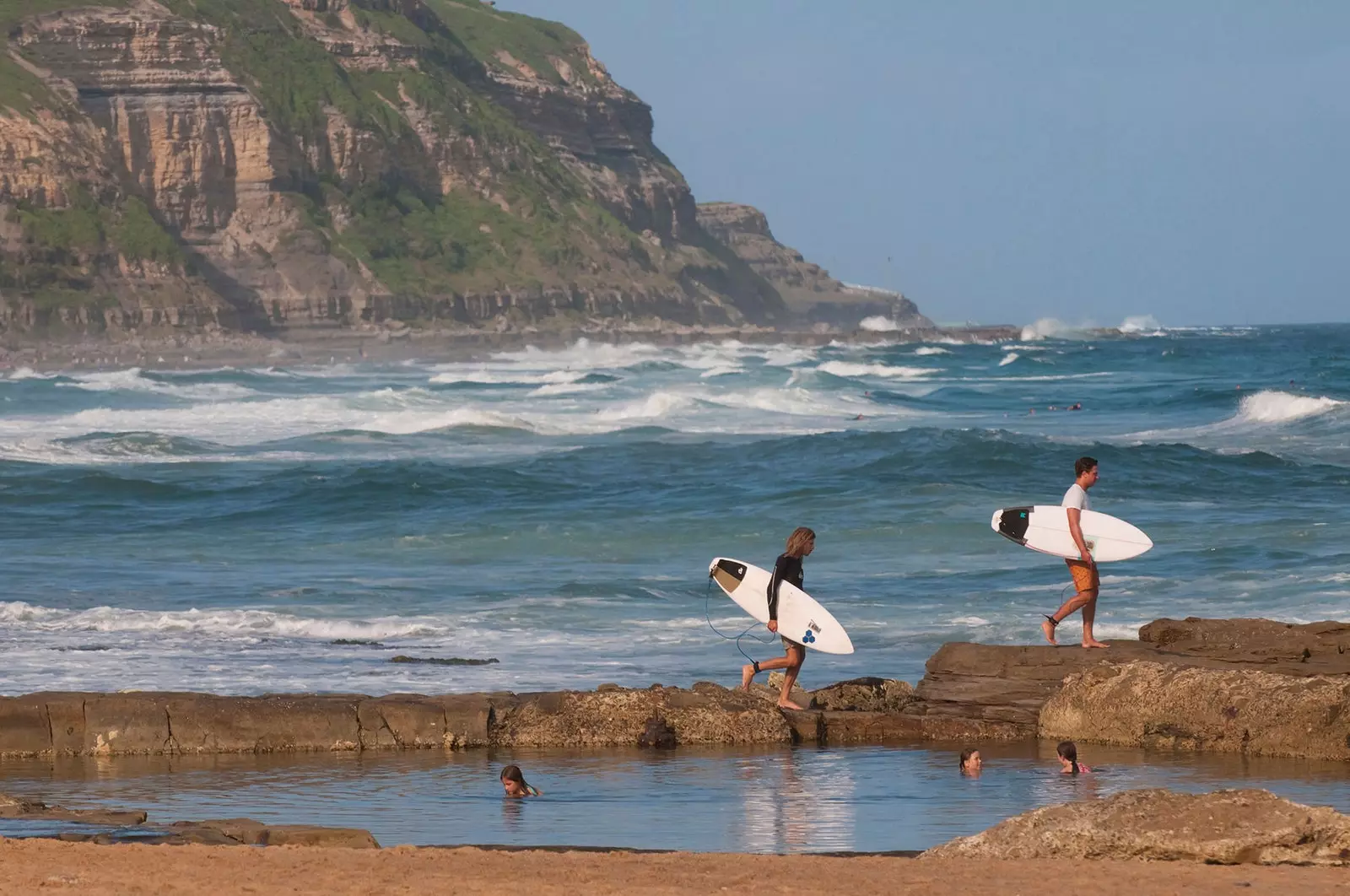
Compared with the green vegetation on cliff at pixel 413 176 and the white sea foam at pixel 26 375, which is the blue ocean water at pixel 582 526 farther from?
the green vegetation on cliff at pixel 413 176

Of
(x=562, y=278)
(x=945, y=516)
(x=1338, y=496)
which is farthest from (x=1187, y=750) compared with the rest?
(x=562, y=278)

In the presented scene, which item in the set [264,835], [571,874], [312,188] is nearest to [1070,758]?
[571,874]

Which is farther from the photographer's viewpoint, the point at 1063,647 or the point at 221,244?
the point at 221,244

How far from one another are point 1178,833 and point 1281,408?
137 feet

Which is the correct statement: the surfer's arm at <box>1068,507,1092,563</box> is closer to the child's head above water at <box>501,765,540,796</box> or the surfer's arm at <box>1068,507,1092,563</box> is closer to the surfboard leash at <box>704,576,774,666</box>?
the surfboard leash at <box>704,576,774,666</box>

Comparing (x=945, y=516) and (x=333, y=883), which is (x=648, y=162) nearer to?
(x=945, y=516)

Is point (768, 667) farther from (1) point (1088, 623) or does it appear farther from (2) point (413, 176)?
(2) point (413, 176)

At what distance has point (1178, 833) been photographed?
24.9ft

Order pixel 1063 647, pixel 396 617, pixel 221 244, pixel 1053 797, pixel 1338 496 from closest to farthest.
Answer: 1. pixel 1053 797
2. pixel 1063 647
3. pixel 396 617
4. pixel 1338 496
5. pixel 221 244

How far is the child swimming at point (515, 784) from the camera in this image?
9.47 meters

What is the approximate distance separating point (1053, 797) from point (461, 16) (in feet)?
592

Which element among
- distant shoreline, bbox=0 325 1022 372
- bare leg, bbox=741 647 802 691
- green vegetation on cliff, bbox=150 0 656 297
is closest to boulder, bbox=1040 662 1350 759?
bare leg, bbox=741 647 802 691

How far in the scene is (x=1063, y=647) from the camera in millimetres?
11461

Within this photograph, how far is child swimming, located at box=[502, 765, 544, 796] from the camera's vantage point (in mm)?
9469
